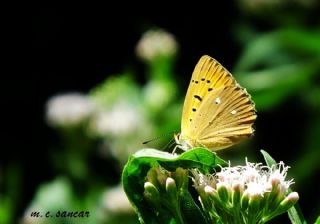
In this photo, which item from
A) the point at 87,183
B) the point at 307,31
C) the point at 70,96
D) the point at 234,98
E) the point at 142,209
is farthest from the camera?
the point at 70,96

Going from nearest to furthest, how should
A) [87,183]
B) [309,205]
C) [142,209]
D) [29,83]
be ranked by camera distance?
[142,209]
[87,183]
[309,205]
[29,83]

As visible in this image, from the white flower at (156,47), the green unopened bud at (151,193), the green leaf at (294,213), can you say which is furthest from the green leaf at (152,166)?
the white flower at (156,47)

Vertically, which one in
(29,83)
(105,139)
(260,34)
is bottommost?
(105,139)

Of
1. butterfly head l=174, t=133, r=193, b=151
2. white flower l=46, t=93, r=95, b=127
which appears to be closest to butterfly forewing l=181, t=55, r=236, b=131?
butterfly head l=174, t=133, r=193, b=151

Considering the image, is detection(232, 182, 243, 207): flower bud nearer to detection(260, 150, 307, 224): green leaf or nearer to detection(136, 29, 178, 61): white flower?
detection(260, 150, 307, 224): green leaf

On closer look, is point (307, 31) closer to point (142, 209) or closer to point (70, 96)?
point (70, 96)

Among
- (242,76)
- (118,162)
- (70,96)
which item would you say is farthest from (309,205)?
(70,96)

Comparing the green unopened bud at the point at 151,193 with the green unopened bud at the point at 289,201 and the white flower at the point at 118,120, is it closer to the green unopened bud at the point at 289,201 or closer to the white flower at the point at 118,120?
the green unopened bud at the point at 289,201
